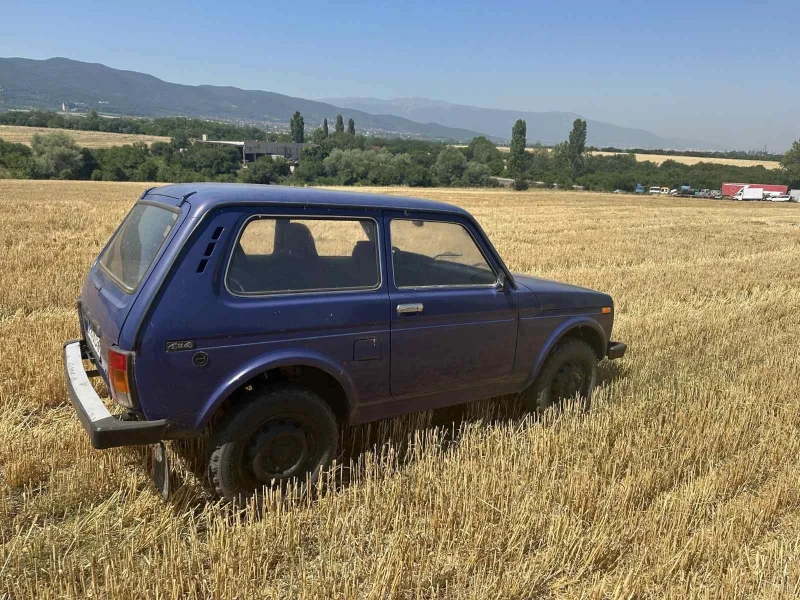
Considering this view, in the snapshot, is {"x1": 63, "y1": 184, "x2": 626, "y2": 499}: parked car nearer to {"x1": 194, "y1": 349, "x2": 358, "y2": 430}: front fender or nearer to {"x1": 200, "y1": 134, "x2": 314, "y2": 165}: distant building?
{"x1": 194, "y1": 349, "x2": 358, "y2": 430}: front fender

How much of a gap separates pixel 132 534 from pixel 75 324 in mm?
4200

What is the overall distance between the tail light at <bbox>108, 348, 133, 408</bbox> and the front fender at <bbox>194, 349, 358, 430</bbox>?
359mm

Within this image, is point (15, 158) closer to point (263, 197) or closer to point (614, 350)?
point (263, 197)

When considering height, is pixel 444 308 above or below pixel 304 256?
below

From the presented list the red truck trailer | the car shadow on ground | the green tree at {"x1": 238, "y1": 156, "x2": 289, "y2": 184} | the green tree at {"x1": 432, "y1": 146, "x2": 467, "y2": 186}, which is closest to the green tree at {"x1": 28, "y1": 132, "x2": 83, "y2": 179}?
the green tree at {"x1": 238, "y1": 156, "x2": 289, "y2": 184}

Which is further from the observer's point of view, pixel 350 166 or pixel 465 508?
pixel 350 166

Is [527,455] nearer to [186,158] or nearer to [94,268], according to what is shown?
[94,268]

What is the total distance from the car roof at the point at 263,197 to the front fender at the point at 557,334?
134cm

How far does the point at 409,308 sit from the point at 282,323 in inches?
32.3

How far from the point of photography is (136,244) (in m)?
3.46

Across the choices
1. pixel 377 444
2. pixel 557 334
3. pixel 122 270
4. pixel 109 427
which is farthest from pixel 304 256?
pixel 557 334

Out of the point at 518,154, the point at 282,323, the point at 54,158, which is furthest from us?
the point at 518,154

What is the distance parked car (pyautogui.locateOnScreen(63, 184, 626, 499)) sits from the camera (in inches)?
116

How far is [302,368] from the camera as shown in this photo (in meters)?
3.39
